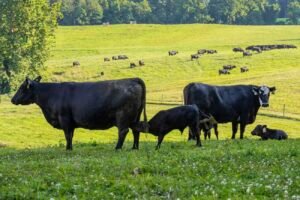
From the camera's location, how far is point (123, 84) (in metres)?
21.7

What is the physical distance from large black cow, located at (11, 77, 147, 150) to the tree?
2162 inches

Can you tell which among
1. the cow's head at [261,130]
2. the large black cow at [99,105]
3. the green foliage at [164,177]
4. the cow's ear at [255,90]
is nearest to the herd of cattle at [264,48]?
the cow's head at [261,130]

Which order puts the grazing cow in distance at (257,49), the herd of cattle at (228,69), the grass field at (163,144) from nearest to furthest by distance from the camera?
1. the grass field at (163,144)
2. the herd of cattle at (228,69)
3. the grazing cow in distance at (257,49)

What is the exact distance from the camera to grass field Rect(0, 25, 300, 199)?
43.2 feet

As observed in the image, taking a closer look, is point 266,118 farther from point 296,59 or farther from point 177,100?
point 296,59

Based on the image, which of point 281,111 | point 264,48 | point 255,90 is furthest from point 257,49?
point 255,90

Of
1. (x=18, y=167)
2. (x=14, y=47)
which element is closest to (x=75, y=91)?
(x=18, y=167)

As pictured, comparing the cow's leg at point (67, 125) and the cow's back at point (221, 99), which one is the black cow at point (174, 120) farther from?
the cow's back at point (221, 99)

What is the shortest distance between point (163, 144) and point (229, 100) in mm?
7542

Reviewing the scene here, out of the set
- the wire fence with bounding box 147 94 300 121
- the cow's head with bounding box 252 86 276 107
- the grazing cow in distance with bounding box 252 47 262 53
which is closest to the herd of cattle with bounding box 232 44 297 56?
the grazing cow in distance with bounding box 252 47 262 53

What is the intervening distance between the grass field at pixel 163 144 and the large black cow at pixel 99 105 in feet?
3.44

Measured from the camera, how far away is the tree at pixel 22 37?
76.7 metres

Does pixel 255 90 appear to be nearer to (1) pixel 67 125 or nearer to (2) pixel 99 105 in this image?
(2) pixel 99 105

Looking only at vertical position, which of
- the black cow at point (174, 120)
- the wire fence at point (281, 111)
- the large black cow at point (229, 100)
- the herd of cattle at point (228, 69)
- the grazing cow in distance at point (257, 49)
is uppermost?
the black cow at point (174, 120)
